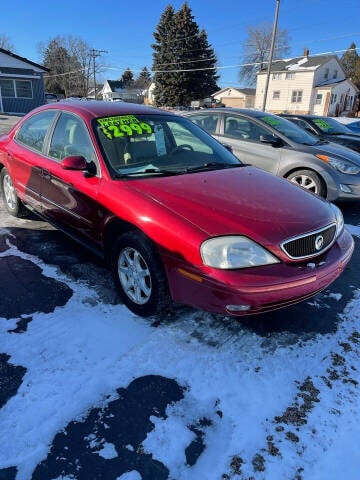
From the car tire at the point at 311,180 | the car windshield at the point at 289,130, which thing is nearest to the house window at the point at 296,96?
the car windshield at the point at 289,130

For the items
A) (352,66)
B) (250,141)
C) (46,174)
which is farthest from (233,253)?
(352,66)

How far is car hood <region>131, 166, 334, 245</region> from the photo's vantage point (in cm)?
247

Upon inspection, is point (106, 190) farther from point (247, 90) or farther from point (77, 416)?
point (247, 90)

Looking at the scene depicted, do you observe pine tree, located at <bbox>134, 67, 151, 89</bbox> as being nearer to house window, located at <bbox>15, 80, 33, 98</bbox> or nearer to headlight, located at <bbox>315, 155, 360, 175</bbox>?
house window, located at <bbox>15, 80, 33, 98</bbox>

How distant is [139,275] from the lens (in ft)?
9.46

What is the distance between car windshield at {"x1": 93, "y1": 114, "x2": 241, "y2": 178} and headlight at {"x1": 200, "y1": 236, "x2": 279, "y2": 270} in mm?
1057

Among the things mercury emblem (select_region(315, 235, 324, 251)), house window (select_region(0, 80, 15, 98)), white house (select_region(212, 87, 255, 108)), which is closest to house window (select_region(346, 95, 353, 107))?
white house (select_region(212, 87, 255, 108))

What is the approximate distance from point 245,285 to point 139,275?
92 cm

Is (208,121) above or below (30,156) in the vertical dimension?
above

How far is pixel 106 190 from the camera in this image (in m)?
3.00

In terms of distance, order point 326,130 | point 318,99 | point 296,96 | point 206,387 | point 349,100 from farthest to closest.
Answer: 1. point 349,100
2. point 296,96
3. point 318,99
4. point 326,130
5. point 206,387

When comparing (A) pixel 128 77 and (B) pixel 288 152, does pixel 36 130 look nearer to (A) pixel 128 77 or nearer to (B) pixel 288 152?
(B) pixel 288 152

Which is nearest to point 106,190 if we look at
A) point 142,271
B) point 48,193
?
point 142,271

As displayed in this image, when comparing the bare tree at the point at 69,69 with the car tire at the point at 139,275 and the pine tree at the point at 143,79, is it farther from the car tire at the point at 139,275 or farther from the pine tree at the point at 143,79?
the car tire at the point at 139,275
